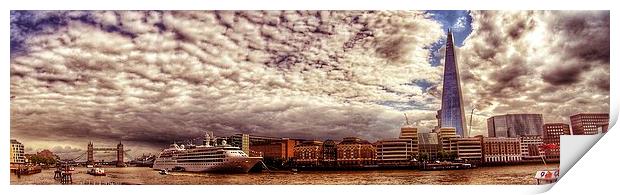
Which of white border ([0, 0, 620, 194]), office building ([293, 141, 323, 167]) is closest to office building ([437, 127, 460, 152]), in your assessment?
white border ([0, 0, 620, 194])

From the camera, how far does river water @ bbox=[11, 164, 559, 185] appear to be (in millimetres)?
6031

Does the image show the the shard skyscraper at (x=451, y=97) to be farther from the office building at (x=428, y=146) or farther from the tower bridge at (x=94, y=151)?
the tower bridge at (x=94, y=151)

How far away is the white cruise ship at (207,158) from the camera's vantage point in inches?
238

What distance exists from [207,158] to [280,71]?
0.85 metres

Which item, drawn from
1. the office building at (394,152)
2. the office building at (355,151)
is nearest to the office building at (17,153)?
the office building at (355,151)

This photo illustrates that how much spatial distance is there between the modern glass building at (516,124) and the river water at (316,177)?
0.83 feet

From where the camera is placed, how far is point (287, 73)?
6000 mm

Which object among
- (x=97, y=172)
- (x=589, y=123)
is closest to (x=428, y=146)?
(x=589, y=123)

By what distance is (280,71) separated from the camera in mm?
5992

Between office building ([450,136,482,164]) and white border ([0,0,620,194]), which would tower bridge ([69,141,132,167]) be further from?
office building ([450,136,482,164])
